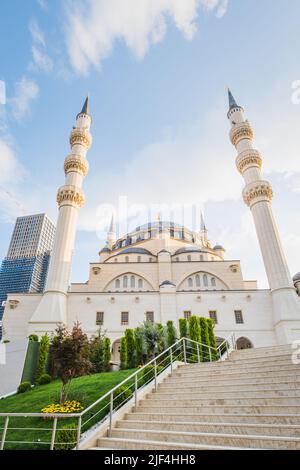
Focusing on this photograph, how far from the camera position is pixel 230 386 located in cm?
699

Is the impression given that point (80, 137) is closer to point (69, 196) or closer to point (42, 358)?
point (69, 196)

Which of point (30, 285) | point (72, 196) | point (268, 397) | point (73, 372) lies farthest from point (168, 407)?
point (30, 285)

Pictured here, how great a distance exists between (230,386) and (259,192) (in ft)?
69.9

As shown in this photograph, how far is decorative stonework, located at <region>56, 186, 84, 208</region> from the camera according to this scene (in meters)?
26.4

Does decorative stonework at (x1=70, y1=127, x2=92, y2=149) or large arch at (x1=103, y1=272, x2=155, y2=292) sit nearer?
large arch at (x1=103, y1=272, x2=155, y2=292)

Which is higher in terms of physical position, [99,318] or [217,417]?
[99,318]

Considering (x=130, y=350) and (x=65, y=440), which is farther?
(x=130, y=350)

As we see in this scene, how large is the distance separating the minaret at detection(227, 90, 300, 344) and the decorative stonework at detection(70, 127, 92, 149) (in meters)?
15.4

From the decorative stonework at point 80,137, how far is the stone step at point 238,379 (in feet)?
88.5

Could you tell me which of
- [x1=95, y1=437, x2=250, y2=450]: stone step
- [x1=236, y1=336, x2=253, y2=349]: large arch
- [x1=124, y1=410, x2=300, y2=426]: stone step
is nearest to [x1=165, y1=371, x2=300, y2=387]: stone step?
[x1=124, y1=410, x2=300, y2=426]: stone step

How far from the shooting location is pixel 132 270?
2927 cm

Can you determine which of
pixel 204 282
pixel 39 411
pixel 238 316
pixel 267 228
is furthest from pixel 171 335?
pixel 267 228

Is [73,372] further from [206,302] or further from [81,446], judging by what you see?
[206,302]

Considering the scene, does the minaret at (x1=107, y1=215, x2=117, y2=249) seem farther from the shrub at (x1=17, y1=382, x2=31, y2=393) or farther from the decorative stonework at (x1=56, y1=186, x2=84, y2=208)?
the shrub at (x1=17, y1=382, x2=31, y2=393)
